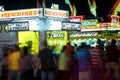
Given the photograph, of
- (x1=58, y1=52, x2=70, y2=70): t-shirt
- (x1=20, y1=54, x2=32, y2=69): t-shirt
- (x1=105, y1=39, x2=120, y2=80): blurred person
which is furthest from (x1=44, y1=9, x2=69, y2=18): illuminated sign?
(x1=105, y1=39, x2=120, y2=80): blurred person

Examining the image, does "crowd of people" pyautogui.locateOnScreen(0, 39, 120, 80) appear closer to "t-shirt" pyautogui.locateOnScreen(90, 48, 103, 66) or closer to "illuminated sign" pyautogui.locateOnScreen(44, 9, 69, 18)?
"t-shirt" pyautogui.locateOnScreen(90, 48, 103, 66)

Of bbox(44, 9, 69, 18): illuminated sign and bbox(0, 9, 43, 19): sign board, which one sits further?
bbox(0, 9, 43, 19): sign board

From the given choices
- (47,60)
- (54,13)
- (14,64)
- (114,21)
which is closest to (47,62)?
(47,60)

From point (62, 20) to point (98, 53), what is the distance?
615 cm

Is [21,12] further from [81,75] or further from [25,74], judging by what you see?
[81,75]

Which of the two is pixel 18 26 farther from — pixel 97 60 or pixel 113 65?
pixel 113 65

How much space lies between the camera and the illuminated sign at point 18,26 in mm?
19359

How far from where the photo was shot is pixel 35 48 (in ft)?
66.5

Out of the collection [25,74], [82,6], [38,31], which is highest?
[82,6]

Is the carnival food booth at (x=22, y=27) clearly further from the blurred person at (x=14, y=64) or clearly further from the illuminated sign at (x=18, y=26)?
the blurred person at (x=14, y=64)

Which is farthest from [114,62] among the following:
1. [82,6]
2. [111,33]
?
[82,6]

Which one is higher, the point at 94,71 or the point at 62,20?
the point at 62,20

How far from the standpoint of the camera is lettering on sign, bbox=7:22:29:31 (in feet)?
63.5

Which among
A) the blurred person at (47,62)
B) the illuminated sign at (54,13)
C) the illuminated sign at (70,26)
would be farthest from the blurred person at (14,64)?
the illuminated sign at (70,26)
